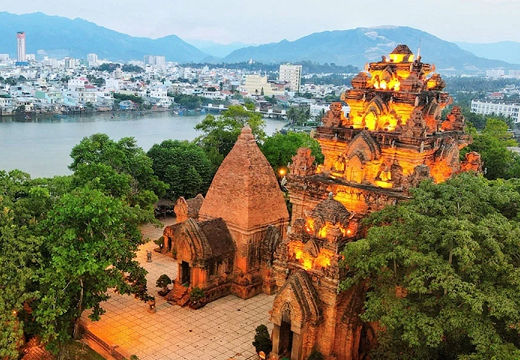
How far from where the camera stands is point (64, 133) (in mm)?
75375

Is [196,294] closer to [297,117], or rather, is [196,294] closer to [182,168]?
[182,168]

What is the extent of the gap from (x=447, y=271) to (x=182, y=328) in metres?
10.9

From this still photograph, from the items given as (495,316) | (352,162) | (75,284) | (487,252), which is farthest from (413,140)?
(75,284)

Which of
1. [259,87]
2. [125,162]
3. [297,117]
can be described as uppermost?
[259,87]

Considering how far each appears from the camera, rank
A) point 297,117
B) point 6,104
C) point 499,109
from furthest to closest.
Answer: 1. point 499,109
2. point 297,117
3. point 6,104

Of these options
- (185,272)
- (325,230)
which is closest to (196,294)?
(185,272)

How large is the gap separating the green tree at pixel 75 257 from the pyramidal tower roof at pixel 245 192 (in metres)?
6.72

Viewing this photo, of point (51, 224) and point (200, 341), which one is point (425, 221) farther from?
point (51, 224)

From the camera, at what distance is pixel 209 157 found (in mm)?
40250

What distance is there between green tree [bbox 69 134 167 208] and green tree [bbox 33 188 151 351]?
956 centimetres

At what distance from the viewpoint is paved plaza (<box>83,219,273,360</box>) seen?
58.5 feet

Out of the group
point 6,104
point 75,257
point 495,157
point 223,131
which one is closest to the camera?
point 75,257

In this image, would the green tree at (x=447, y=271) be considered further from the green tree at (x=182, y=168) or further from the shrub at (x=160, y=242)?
the green tree at (x=182, y=168)

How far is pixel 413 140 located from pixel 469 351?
24.2ft
